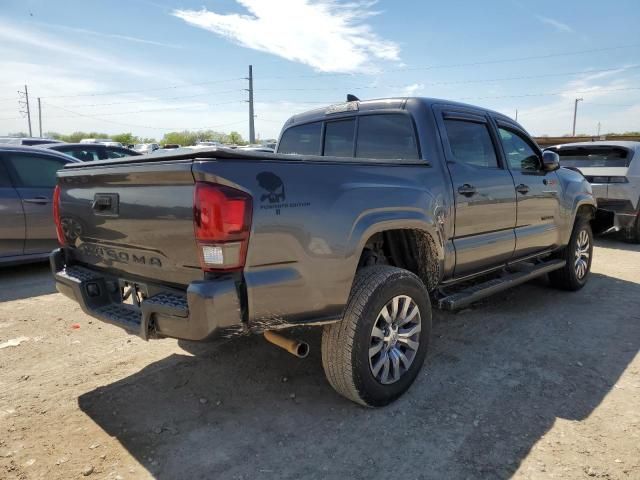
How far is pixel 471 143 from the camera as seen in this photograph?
12.9ft

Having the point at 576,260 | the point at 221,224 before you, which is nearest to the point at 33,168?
the point at 221,224

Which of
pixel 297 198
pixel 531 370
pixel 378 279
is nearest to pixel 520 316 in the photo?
pixel 531 370

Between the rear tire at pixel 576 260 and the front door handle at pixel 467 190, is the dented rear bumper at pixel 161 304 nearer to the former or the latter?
the front door handle at pixel 467 190

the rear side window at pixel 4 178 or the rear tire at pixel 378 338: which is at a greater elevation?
the rear side window at pixel 4 178

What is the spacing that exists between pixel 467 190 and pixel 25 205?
5.27 metres

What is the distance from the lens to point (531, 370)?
342 cm

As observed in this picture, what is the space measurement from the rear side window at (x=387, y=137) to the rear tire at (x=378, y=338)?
1.08 m

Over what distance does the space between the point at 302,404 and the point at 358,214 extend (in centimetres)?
127

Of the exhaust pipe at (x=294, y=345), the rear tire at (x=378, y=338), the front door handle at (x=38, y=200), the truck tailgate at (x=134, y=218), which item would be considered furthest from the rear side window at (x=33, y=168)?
the rear tire at (x=378, y=338)

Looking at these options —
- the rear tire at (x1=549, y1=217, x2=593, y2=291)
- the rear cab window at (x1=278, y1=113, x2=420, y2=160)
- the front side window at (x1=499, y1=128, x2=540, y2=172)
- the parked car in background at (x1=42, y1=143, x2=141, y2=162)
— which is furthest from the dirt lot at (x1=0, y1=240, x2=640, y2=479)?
the parked car in background at (x1=42, y1=143, x2=141, y2=162)

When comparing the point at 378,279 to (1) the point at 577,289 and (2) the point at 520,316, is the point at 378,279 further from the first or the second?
(1) the point at 577,289

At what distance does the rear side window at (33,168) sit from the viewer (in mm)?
5926

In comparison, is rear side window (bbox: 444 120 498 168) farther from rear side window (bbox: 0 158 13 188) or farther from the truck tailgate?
rear side window (bbox: 0 158 13 188)

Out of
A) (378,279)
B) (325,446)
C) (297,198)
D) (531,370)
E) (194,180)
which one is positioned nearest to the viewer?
(194,180)
